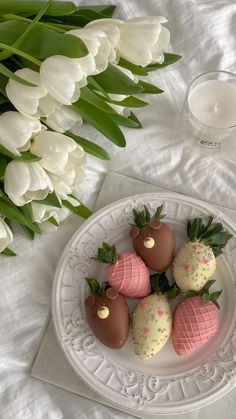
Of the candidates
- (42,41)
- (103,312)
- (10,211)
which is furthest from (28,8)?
(103,312)

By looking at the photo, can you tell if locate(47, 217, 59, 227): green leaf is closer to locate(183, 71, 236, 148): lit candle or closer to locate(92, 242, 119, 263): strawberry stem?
locate(92, 242, 119, 263): strawberry stem

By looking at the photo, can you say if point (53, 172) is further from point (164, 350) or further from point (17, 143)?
point (164, 350)

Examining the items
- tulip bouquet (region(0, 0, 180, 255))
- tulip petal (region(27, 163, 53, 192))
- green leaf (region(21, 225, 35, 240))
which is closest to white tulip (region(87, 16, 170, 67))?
tulip bouquet (region(0, 0, 180, 255))

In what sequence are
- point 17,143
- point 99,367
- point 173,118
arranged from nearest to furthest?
point 17,143, point 99,367, point 173,118

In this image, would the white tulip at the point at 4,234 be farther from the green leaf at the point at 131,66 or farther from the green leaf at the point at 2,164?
the green leaf at the point at 131,66

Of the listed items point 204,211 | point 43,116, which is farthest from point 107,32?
point 204,211

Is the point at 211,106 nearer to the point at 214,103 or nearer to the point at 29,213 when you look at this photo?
the point at 214,103
